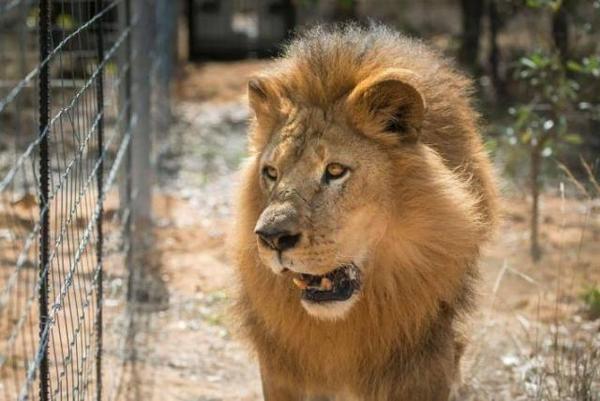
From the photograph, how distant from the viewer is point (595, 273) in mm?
5773

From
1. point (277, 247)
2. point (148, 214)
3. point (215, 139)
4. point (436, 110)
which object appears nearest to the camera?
point (277, 247)

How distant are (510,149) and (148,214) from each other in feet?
8.13

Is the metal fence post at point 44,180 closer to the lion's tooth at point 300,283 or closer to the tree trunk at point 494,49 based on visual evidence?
the lion's tooth at point 300,283

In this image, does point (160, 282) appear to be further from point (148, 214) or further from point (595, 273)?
point (595, 273)

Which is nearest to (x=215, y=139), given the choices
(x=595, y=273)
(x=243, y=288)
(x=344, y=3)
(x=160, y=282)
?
(x=344, y=3)

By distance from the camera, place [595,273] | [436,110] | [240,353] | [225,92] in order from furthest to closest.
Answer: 1. [225,92]
2. [595,273]
3. [240,353]
4. [436,110]

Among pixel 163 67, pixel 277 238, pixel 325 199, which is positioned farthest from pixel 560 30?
pixel 277 238

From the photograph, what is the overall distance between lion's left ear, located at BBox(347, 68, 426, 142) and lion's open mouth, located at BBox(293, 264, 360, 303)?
0.45 metres

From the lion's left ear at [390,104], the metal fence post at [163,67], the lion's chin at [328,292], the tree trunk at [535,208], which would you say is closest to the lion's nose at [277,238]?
the lion's chin at [328,292]

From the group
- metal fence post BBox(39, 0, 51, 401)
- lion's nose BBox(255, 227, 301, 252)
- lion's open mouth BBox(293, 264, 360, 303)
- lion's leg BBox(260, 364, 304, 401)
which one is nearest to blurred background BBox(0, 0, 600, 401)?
metal fence post BBox(39, 0, 51, 401)

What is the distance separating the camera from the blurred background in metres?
3.54

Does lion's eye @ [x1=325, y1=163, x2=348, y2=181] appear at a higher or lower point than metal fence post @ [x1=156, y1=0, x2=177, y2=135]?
higher

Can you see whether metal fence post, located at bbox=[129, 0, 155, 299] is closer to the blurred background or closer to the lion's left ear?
the blurred background

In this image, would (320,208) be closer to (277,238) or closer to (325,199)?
(325,199)
